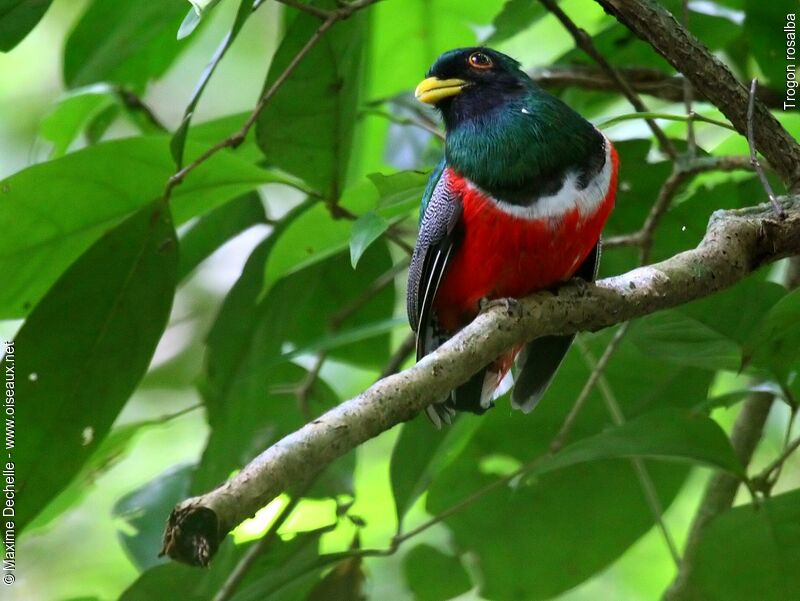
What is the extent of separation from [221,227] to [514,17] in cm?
113

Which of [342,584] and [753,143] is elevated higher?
[753,143]

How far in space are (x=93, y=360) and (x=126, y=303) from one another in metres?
0.17

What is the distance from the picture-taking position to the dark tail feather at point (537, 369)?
273 centimetres

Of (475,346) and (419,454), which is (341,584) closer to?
(419,454)

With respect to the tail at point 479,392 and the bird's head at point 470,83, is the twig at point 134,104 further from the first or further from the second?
the tail at point 479,392

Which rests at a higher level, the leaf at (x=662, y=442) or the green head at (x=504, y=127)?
the green head at (x=504, y=127)

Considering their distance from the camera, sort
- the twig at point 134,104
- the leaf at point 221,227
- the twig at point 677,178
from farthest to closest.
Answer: the twig at point 134,104
the leaf at point 221,227
the twig at point 677,178

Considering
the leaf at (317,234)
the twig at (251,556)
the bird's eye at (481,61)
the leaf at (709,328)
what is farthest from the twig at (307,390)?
the leaf at (709,328)

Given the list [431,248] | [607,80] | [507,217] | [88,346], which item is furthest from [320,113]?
[607,80]

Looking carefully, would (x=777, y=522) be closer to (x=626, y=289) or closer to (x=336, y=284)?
(x=626, y=289)

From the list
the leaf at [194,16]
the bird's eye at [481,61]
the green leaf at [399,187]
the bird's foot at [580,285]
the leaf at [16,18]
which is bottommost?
the bird's foot at [580,285]

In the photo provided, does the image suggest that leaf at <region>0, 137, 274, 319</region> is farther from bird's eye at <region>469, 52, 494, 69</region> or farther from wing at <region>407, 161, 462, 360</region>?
bird's eye at <region>469, 52, 494, 69</region>

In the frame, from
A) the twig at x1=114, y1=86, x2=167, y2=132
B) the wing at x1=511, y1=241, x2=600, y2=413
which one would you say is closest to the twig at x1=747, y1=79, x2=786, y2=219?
the wing at x1=511, y1=241, x2=600, y2=413

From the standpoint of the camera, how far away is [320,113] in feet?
9.29
